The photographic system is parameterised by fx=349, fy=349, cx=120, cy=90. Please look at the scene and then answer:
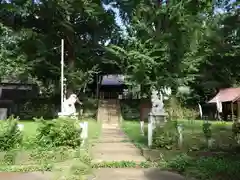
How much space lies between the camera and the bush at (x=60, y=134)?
11062 millimetres

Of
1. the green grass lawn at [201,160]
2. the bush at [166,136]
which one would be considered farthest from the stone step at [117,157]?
the bush at [166,136]

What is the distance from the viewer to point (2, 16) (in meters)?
31.6

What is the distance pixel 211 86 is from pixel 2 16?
2122 centimetres

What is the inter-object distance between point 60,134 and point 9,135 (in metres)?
1.63

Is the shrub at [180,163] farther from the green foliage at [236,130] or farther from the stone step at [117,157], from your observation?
the green foliage at [236,130]

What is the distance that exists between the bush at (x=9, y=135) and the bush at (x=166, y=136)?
445 centimetres

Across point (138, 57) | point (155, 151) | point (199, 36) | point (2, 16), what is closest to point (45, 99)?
point (2, 16)

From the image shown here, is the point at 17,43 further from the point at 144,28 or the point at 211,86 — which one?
the point at 211,86

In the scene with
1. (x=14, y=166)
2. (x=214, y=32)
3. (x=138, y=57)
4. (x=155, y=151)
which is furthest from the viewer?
(x=214, y=32)

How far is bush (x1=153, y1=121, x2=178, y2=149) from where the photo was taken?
36.6 feet

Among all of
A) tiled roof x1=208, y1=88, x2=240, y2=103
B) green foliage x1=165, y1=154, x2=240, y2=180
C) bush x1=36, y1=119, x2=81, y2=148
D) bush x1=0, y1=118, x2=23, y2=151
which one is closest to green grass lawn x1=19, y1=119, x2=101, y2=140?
bush x1=0, y1=118, x2=23, y2=151

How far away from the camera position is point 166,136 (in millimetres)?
11188

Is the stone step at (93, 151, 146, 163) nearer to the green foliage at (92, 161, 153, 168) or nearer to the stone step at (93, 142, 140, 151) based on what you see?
the green foliage at (92, 161, 153, 168)

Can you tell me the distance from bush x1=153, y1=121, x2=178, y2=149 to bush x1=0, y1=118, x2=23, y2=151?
4.45 metres
